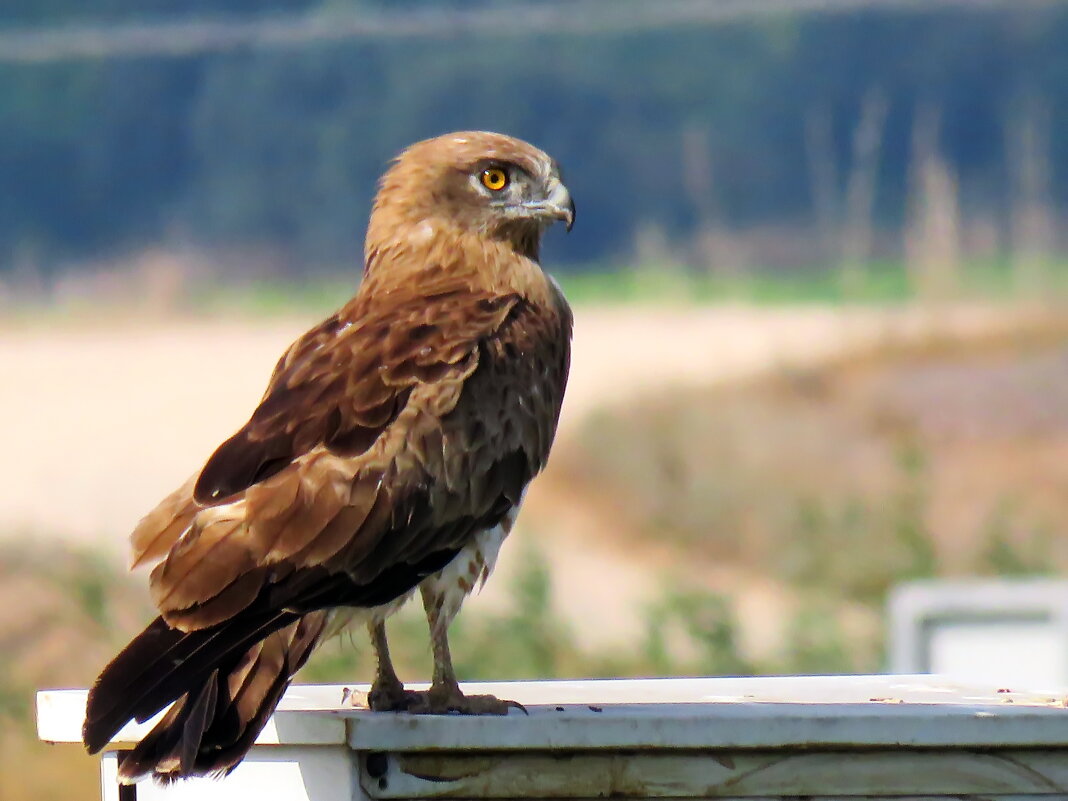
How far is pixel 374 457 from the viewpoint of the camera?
3.80 m

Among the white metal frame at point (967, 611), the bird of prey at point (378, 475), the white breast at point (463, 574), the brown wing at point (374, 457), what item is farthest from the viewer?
the white metal frame at point (967, 611)

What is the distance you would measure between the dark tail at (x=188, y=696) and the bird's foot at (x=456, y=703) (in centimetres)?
45

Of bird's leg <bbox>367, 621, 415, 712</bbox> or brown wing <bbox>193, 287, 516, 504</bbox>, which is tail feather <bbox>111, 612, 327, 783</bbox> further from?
bird's leg <bbox>367, 621, 415, 712</bbox>

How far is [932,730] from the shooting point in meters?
3.26

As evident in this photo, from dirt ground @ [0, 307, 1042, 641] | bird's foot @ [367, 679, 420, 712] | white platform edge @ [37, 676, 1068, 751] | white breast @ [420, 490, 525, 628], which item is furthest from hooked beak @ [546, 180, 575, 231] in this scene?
dirt ground @ [0, 307, 1042, 641]

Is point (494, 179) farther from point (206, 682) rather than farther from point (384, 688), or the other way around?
point (206, 682)

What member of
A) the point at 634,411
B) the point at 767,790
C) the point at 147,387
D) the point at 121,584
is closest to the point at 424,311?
the point at 767,790

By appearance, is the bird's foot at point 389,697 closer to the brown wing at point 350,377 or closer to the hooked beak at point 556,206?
the brown wing at point 350,377

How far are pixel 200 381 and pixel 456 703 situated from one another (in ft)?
63.6

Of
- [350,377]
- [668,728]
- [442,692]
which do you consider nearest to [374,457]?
[350,377]

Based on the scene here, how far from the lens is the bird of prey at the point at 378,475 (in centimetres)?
335

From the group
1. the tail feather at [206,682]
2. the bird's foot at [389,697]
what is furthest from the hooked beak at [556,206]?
the tail feather at [206,682]

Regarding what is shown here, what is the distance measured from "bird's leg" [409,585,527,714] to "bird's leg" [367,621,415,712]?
3 cm

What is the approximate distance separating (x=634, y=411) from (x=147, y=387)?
19.1 ft
